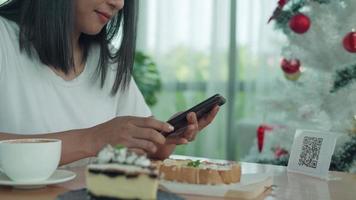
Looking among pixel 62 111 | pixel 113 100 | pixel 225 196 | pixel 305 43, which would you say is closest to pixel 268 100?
pixel 305 43

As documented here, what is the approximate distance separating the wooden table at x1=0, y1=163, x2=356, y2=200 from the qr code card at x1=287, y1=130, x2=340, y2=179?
1.1 inches

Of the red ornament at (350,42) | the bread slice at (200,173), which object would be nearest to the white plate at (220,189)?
the bread slice at (200,173)

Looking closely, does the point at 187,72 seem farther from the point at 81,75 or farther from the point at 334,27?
the point at 81,75

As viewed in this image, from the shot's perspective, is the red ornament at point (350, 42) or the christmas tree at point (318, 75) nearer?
the red ornament at point (350, 42)

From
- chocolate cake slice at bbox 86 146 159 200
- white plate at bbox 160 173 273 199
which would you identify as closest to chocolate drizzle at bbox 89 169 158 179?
chocolate cake slice at bbox 86 146 159 200

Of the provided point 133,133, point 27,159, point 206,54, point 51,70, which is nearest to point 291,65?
point 206,54

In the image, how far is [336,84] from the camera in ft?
7.22

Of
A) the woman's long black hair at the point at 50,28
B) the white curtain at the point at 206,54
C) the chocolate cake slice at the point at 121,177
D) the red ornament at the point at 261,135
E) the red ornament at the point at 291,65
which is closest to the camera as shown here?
the chocolate cake slice at the point at 121,177

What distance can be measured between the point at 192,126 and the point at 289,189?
0.26m

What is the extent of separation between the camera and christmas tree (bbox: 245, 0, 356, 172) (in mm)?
2133

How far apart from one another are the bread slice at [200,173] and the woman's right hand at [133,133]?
3.6 inches

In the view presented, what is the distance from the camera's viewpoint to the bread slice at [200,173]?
2.89 ft

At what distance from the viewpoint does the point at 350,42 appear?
2.05m

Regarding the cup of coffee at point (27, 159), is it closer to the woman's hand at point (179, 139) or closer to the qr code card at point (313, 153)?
the woman's hand at point (179, 139)
